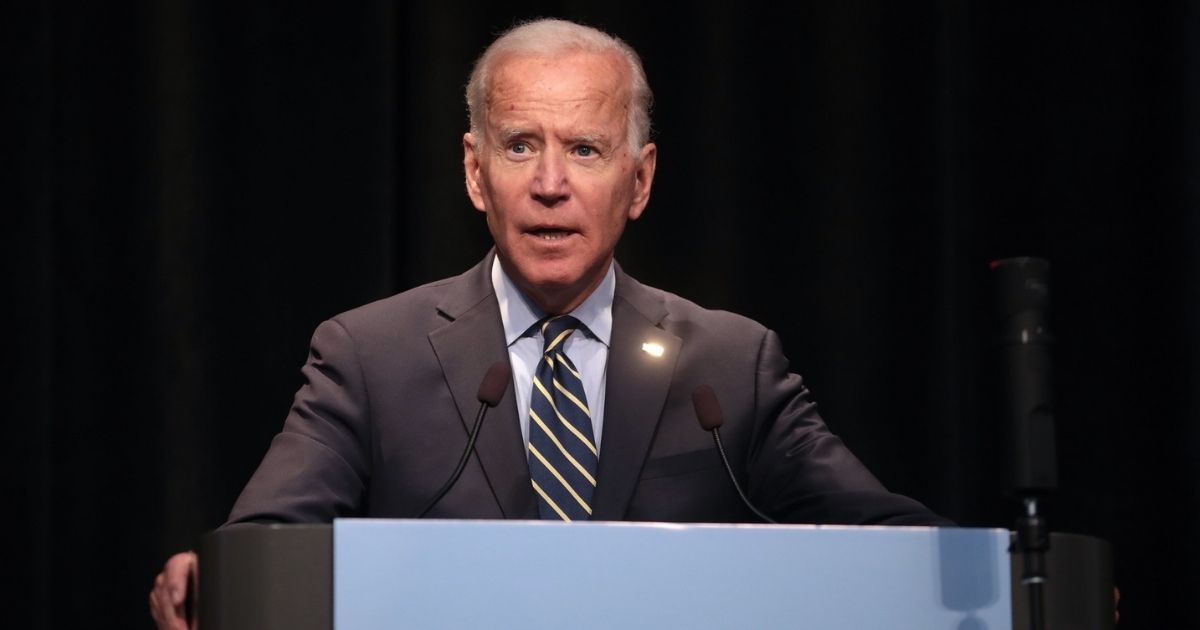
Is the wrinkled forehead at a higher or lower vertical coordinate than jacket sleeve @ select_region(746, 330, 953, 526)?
higher

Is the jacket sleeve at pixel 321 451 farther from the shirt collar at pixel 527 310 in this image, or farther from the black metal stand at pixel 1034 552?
the black metal stand at pixel 1034 552

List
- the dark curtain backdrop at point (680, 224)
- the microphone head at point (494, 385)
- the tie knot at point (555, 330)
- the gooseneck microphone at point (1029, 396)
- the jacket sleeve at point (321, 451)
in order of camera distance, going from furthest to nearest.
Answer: the dark curtain backdrop at point (680, 224), the tie knot at point (555, 330), the jacket sleeve at point (321, 451), the microphone head at point (494, 385), the gooseneck microphone at point (1029, 396)

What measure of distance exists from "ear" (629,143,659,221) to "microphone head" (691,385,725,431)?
0.73 meters

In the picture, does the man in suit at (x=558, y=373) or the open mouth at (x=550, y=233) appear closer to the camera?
the man in suit at (x=558, y=373)

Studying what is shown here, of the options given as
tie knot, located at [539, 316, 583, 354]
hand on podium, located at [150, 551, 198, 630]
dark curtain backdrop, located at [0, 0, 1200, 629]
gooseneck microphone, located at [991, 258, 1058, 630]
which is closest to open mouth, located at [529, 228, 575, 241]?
tie knot, located at [539, 316, 583, 354]

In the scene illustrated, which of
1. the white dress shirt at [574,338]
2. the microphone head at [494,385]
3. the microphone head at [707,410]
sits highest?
the white dress shirt at [574,338]

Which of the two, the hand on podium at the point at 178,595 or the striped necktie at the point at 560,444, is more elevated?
the striped necktie at the point at 560,444

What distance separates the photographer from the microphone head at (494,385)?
5.59 feet

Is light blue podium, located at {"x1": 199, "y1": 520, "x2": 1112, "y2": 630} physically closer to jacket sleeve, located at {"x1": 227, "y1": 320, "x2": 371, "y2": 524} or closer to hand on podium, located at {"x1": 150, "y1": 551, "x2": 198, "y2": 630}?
hand on podium, located at {"x1": 150, "y1": 551, "x2": 198, "y2": 630}

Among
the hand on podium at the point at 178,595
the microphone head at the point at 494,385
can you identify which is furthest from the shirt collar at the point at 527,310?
the hand on podium at the point at 178,595

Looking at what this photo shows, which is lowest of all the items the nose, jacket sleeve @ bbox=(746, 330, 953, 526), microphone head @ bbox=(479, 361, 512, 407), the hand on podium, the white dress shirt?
the hand on podium

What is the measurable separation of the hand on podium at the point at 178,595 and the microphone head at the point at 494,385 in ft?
1.23

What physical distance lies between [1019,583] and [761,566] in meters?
0.26

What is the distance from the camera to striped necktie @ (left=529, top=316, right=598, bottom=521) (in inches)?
81.9
